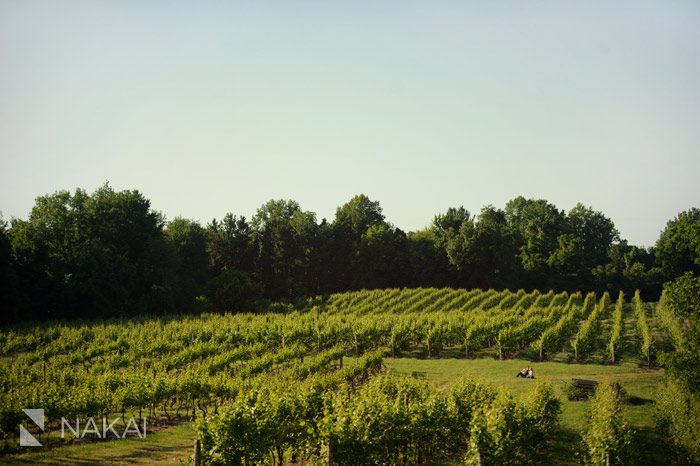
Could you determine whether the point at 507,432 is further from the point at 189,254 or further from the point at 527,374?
the point at 189,254

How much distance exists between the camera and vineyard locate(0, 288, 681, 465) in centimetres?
1512

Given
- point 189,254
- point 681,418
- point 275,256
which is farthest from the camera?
point 275,256

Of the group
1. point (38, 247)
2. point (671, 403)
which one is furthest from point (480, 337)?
point (38, 247)

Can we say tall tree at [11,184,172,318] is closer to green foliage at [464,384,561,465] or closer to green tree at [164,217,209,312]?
green tree at [164,217,209,312]

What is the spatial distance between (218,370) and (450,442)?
18.5 m

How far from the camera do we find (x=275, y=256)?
241ft

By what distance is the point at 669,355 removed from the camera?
2206 centimetres

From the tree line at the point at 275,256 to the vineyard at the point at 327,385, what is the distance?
8368 millimetres

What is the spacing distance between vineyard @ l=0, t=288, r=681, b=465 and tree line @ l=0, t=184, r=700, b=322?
27.5 ft

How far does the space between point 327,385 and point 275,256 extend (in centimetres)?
5074

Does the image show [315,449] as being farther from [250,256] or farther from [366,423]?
[250,256]

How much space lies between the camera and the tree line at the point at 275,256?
52.1 m

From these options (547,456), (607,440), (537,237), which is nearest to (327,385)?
(547,456)

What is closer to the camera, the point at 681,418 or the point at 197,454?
the point at 197,454
